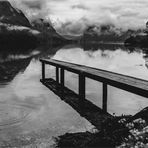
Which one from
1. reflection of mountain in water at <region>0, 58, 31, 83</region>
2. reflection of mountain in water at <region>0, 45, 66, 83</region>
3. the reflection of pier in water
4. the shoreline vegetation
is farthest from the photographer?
reflection of mountain in water at <region>0, 45, 66, 83</region>

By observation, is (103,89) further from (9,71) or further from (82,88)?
(9,71)

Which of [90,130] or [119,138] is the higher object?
[119,138]

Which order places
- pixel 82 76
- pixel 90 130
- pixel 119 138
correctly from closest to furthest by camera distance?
pixel 119 138, pixel 90 130, pixel 82 76

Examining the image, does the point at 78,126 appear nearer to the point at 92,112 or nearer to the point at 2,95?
the point at 92,112

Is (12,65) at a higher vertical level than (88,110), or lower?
lower

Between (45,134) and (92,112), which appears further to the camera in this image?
(92,112)

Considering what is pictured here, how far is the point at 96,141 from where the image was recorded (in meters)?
10.4

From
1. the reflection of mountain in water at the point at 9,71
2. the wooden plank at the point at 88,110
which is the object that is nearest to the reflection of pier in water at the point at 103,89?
the wooden plank at the point at 88,110

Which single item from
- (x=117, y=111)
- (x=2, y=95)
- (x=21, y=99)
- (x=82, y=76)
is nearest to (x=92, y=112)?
(x=117, y=111)

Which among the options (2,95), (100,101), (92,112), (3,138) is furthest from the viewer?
(2,95)

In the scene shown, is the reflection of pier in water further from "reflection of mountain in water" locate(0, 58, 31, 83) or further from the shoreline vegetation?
"reflection of mountain in water" locate(0, 58, 31, 83)

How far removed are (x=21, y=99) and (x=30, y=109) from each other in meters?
3.84

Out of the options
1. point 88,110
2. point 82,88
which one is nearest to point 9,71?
point 82,88

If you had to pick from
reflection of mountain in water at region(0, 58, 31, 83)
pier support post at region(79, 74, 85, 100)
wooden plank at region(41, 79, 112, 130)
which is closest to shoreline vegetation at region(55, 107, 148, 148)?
wooden plank at region(41, 79, 112, 130)
